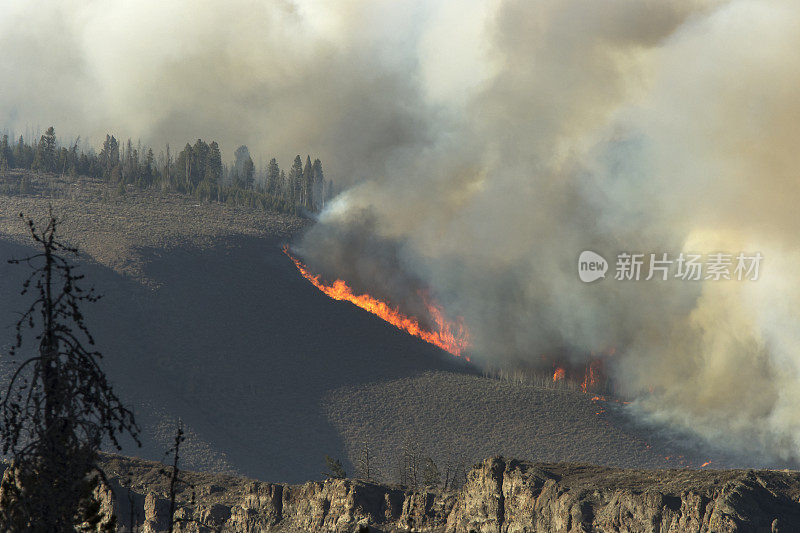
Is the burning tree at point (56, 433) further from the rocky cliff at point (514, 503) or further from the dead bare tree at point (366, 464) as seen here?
the dead bare tree at point (366, 464)

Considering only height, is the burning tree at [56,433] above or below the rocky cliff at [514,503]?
above

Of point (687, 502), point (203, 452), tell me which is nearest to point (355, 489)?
point (687, 502)

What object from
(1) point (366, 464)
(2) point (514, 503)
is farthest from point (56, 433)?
(1) point (366, 464)

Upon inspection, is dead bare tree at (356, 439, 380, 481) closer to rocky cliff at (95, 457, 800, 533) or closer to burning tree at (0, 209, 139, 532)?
rocky cliff at (95, 457, 800, 533)

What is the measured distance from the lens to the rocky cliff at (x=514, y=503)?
97812 millimetres

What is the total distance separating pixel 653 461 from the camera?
194875 millimetres

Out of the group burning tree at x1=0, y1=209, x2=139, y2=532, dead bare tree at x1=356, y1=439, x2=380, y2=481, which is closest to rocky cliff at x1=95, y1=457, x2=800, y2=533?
dead bare tree at x1=356, y1=439, x2=380, y2=481

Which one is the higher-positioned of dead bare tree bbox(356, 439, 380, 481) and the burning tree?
the burning tree

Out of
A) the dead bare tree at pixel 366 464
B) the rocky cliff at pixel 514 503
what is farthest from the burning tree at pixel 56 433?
the dead bare tree at pixel 366 464

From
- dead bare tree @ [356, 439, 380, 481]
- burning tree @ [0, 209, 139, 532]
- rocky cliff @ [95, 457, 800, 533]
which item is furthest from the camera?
dead bare tree @ [356, 439, 380, 481]

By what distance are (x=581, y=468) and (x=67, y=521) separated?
103213 mm

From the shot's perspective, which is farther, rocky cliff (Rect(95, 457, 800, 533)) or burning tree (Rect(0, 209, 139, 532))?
rocky cliff (Rect(95, 457, 800, 533))

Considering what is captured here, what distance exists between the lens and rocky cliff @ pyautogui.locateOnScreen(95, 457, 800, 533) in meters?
97.8

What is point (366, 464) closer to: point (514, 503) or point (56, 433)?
point (514, 503)
